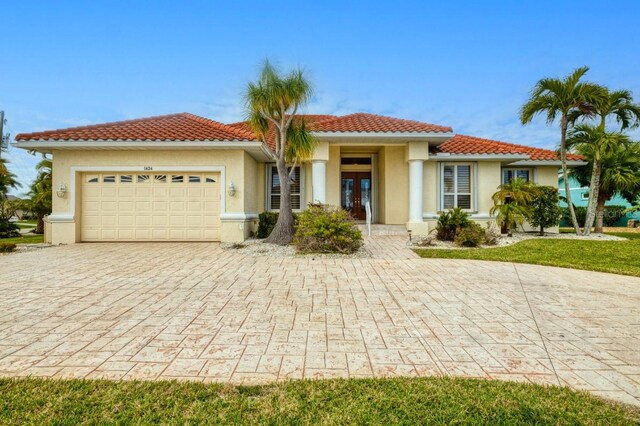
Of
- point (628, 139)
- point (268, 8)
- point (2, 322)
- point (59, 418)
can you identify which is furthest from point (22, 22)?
point (628, 139)

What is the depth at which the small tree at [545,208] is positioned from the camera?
1387 cm

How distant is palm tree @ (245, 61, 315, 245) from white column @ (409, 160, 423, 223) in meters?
4.84

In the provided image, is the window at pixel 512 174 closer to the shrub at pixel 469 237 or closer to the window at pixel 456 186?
the window at pixel 456 186

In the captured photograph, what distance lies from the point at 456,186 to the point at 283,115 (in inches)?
344

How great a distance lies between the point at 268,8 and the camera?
494 inches

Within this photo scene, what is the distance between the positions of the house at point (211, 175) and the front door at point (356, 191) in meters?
1.28

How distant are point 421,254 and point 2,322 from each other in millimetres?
9176

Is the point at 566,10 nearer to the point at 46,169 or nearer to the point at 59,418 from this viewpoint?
the point at 59,418

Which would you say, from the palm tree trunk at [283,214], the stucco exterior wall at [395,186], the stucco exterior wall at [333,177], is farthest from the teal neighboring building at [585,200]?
the palm tree trunk at [283,214]

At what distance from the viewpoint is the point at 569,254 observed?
9.83 m

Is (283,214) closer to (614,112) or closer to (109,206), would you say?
(109,206)

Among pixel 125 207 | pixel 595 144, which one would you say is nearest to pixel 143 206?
pixel 125 207

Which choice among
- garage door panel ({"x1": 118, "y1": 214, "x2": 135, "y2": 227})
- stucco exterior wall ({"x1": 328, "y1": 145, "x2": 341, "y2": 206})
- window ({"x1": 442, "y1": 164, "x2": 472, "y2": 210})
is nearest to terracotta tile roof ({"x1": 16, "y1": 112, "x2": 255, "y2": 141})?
garage door panel ({"x1": 118, "y1": 214, "x2": 135, "y2": 227})

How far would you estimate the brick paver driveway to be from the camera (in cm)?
306
